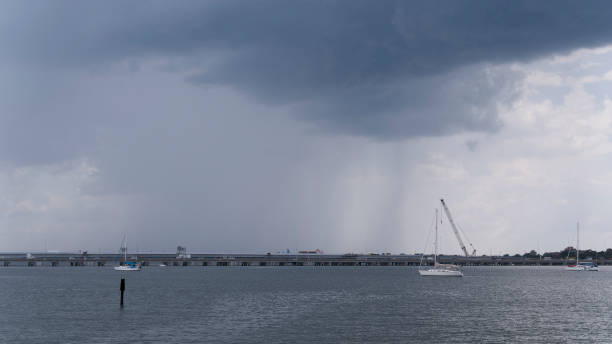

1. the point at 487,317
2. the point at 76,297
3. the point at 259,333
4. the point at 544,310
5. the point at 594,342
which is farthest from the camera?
the point at 76,297

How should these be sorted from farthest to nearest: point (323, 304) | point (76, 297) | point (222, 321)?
point (76, 297) < point (323, 304) < point (222, 321)

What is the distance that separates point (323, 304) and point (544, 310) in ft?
110

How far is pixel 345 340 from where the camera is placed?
2375 inches

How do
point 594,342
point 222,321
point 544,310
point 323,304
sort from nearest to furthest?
point 594,342 < point 222,321 < point 544,310 < point 323,304

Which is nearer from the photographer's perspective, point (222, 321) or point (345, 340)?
point (345, 340)

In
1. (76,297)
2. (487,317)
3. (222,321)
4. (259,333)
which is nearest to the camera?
(259,333)

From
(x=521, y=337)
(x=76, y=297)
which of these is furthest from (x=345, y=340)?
(x=76, y=297)

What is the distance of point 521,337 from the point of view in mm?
63062

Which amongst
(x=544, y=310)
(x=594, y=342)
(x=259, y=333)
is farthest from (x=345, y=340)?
(x=544, y=310)

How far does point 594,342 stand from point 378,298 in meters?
51.1

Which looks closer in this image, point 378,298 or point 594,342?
point 594,342

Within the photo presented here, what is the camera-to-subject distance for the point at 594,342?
59938 millimetres

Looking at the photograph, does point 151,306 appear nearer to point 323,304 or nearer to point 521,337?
point 323,304

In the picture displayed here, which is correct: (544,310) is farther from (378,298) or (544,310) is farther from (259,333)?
(259,333)
